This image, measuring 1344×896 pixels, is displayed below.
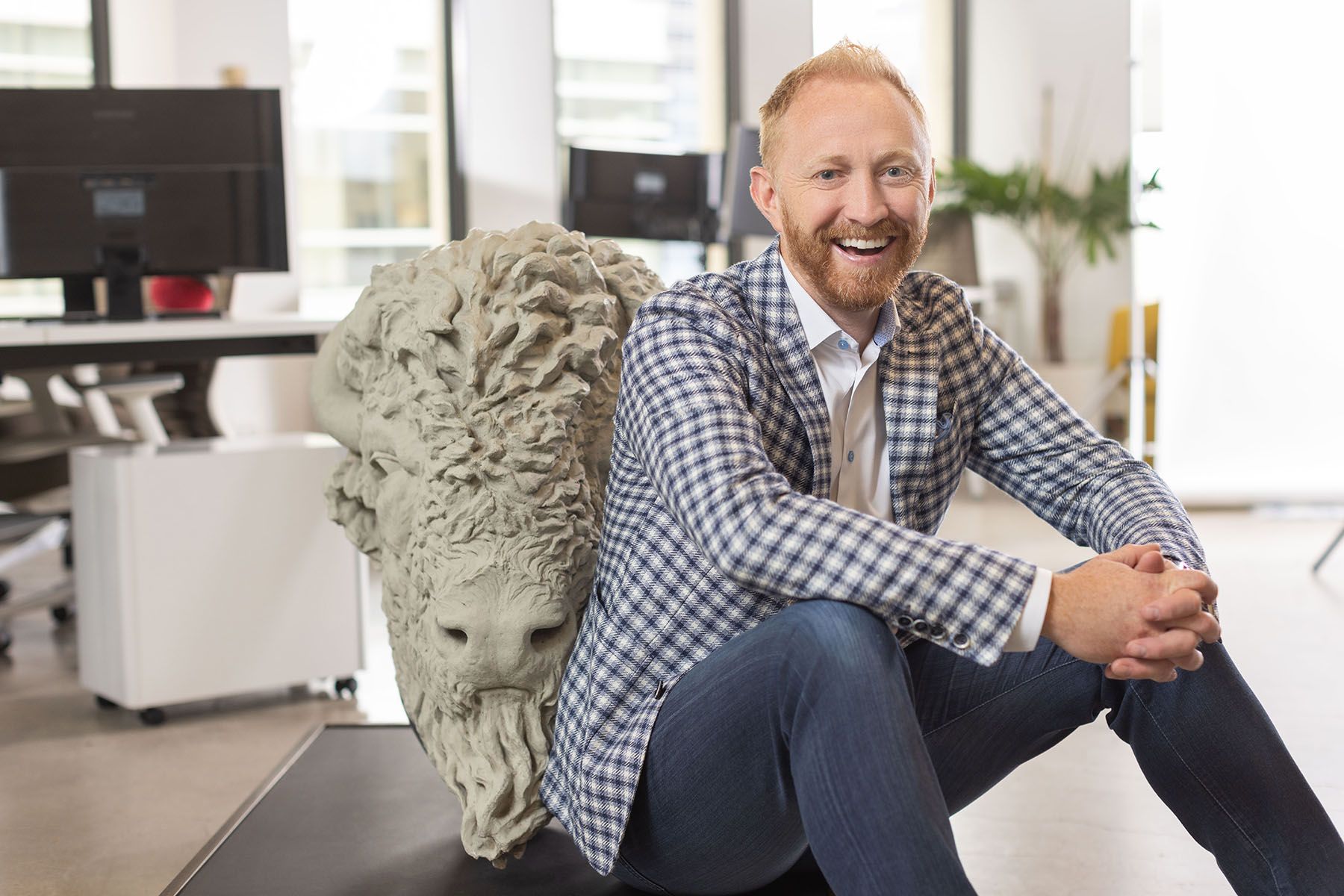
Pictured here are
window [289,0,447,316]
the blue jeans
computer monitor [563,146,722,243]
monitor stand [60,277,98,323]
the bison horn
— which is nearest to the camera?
the blue jeans

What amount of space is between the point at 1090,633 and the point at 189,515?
2.18 meters

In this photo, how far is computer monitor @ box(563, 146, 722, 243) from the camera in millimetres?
5285

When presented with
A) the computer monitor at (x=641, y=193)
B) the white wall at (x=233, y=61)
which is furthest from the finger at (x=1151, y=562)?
the white wall at (x=233, y=61)

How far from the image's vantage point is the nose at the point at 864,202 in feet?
4.77

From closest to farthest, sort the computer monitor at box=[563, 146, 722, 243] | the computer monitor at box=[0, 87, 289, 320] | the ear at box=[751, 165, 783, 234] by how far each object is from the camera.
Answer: the ear at box=[751, 165, 783, 234], the computer monitor at box=[0, 87, 289, 320], the computer monitor at box=[563, 146, 722, 243]

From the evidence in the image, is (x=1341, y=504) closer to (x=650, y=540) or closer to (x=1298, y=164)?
(x=1298, y=164)

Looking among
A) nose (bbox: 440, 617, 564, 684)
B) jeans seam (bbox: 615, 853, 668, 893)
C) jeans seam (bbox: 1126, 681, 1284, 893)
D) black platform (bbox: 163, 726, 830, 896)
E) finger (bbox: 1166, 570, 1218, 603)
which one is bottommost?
black platform (bbox: 163, 726, 830, 896)

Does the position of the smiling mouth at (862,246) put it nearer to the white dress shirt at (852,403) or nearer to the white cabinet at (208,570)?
the white dress shirt at (852,403)

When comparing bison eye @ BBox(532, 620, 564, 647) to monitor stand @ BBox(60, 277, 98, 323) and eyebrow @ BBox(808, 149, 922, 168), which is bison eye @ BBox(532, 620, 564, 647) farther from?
monitor stand @ BBox(60, 277, 98, 323)

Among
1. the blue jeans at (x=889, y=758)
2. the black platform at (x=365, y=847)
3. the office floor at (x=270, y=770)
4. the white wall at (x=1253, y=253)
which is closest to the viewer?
the blue jeans at (x=889, y=758)

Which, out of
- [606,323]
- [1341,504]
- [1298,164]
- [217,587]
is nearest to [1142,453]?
[1341,504]

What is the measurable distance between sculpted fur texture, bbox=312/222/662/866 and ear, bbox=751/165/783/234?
0.25 metres

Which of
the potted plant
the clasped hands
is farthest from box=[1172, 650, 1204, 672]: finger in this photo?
the potted plant

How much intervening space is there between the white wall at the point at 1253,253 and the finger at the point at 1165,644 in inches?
194
